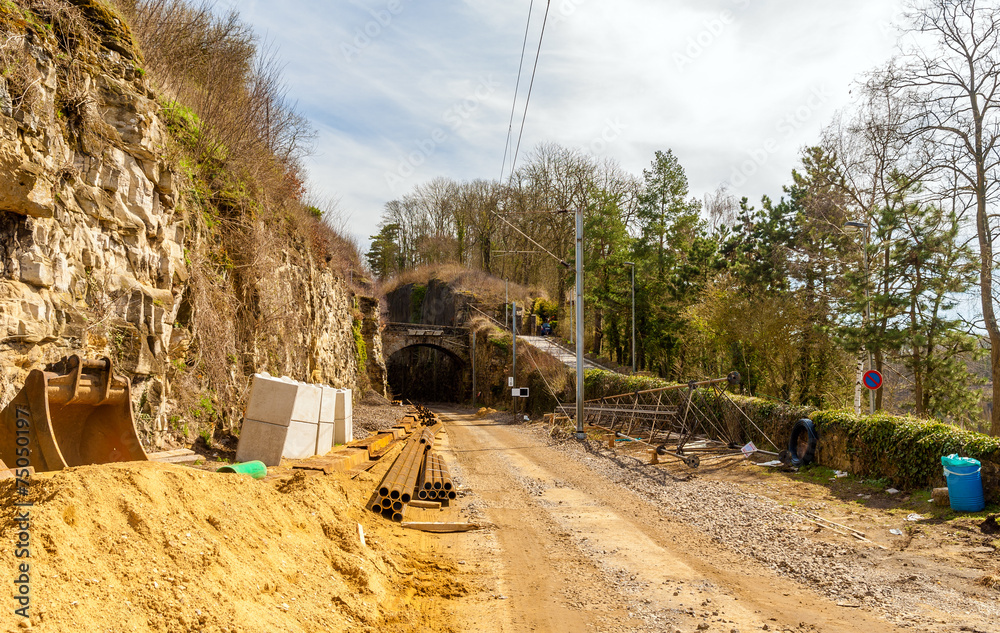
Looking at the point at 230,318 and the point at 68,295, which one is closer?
the point at 68,295

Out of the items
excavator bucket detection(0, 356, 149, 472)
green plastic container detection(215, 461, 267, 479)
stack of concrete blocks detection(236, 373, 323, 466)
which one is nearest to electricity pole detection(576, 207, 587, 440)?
stack of concrete blocks detection(236, 373, 323, 466)

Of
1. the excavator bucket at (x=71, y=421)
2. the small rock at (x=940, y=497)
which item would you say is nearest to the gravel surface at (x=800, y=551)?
the small rock at (x=940, y=497)

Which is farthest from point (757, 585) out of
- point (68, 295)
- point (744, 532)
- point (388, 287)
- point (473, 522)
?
point (388, 287)

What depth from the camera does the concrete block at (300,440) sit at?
1034 centimetres

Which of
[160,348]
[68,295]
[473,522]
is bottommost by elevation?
[473,522]

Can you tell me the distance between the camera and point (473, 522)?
28.2 ft

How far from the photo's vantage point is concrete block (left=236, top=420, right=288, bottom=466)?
1012 centimetres

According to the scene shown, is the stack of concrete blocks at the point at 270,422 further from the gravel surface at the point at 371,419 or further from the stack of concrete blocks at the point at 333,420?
the gravel surface at the point at 371,419

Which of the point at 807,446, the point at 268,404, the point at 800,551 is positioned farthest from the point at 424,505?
the point at 807,446

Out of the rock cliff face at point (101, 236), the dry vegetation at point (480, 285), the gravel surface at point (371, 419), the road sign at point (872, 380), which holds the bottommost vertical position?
the gravel surface at point (371, 419)

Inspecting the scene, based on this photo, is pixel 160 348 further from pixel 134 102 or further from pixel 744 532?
pixel 744 532

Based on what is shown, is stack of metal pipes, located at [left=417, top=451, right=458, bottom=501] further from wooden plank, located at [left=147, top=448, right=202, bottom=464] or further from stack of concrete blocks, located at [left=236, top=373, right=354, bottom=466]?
wooden plank, located at [left=147, top=448, right=202, bottom=464]

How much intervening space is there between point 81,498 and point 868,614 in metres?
6.35

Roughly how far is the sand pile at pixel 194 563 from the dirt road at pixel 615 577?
72cm
